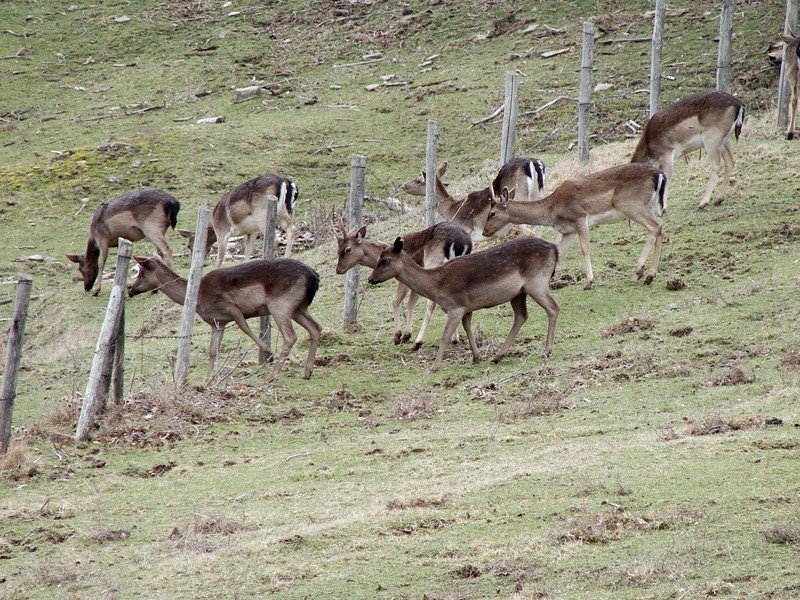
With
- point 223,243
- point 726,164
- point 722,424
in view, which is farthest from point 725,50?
point 722,424

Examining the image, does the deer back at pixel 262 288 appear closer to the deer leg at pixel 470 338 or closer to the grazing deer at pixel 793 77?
the deer leg at pixel 470 338

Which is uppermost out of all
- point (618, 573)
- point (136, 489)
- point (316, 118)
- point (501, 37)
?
point (501, 37)

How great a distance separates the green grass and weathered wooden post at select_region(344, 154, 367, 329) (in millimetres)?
313

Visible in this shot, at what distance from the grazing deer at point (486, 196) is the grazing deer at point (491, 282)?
101 inches

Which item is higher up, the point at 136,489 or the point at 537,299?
the point at 537,299

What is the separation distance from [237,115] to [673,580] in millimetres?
23162

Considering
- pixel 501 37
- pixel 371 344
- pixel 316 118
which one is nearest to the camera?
pixel 371 344

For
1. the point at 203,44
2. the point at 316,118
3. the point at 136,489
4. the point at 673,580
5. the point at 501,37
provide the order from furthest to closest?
the point at 203,44 → the point at 501,37 → the point at 316,118 → the point at 136,489 → the point at 673,580

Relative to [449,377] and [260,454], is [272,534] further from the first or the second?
[449,377]

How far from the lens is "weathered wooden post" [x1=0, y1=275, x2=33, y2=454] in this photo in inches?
401

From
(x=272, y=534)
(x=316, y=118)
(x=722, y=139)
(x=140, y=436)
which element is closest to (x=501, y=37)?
(x=316, y=118)

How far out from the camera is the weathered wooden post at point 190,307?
12.0 metres

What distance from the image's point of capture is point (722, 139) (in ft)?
53.5

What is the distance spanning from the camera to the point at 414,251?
14430mm
